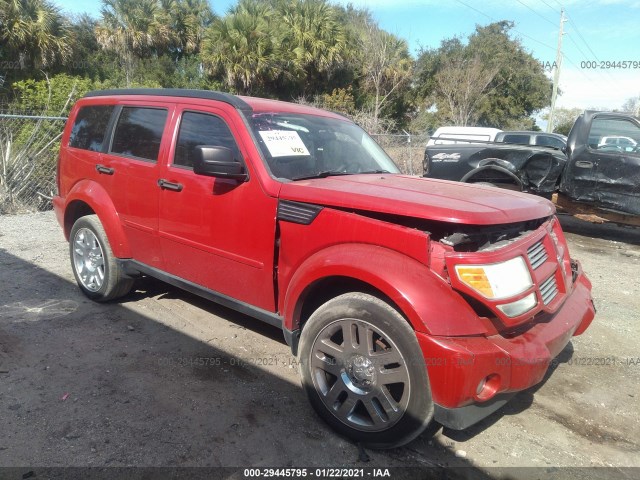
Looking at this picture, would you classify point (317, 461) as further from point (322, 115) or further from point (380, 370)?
point (322, 115)

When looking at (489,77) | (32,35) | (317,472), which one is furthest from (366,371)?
(489,77)

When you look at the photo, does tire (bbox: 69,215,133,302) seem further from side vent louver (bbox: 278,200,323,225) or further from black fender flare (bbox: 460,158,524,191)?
black fender flare (bbox: 460,158,524,191)

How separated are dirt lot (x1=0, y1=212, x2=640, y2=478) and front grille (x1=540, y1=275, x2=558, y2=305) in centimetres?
85

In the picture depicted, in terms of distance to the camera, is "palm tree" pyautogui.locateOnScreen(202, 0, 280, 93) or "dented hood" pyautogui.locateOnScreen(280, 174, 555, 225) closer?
"dented hood" pyautogui.locateOnScreen(280, 174, 555, 225)

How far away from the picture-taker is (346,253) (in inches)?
106

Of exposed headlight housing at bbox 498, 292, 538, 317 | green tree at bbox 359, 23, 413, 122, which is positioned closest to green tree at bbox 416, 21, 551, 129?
green tree at bbox 359, 23, 413, 122

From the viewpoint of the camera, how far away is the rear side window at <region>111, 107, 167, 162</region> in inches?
156

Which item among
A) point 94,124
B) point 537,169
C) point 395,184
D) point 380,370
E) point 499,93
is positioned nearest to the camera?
point 380,370

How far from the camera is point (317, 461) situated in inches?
104

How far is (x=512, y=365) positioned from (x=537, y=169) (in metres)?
5.99

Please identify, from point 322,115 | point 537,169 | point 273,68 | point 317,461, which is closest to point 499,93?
point 273,68

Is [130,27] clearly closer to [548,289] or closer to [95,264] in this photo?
[95,264]

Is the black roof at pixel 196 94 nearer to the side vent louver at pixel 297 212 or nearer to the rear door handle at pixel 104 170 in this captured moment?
the rear door handle at pixel 104 170

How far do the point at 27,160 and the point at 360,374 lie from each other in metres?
8.09
